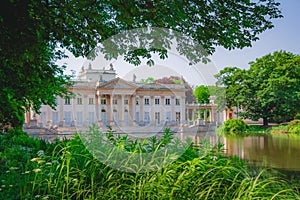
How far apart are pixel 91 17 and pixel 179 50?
2.83 ft

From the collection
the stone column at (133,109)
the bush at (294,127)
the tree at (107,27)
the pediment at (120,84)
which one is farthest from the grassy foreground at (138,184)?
the bush at (294,127)

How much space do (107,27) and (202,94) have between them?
1513mm

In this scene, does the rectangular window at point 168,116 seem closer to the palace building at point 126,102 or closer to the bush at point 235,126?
the palace building at point 126,102

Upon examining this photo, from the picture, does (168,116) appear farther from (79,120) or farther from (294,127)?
(294,127)

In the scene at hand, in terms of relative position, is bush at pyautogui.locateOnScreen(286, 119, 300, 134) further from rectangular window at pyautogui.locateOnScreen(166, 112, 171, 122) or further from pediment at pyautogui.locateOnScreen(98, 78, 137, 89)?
pediment at pyautogui.locateOnScreen(98, 78, 137, 89)

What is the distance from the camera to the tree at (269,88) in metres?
19.8

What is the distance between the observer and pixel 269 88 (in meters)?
20.0

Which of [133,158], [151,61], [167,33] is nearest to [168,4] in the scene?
[167,33]

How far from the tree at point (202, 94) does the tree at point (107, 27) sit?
419mm

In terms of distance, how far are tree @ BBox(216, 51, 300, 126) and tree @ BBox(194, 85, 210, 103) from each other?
1700 centimetres

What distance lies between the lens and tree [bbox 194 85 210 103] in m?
2.40

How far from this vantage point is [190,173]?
2.01 m

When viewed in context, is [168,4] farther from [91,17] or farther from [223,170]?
[223,170]

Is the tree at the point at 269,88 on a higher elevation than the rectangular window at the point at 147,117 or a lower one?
higher
